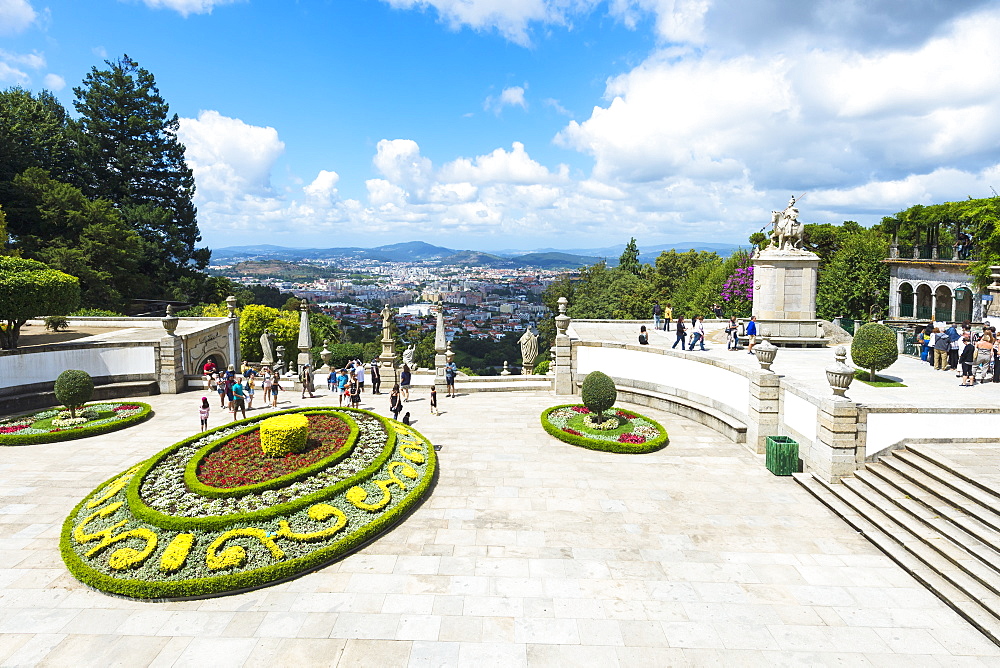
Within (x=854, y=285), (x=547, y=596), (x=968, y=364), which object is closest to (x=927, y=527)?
(x=547, y=596)

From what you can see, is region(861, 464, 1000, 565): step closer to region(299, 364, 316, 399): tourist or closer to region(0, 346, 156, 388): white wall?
region(299, 364, 316, 399): tourist

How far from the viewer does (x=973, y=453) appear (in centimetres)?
1302

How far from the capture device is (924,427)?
13.7 meters

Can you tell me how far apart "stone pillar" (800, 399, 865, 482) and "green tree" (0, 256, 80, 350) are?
3037 centimetres

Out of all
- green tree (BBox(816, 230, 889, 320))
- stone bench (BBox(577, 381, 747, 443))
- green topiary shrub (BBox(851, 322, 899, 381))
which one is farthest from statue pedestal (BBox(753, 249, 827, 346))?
green tree (BBox(816, 230, 889, 320))

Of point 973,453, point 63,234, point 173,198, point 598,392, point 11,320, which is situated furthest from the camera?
point 173,198

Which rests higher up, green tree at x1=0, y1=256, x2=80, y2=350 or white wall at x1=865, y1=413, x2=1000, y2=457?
green tree at x1=0, y1=256, x2=80, y2=350

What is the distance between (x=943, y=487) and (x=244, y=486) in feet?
51.7

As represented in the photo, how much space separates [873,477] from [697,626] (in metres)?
7.61

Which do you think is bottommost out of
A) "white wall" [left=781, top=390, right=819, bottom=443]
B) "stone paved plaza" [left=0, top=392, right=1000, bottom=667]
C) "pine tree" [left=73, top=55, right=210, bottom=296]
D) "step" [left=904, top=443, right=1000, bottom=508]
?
"stone paved plaza" [left=0, top=392, right=1000, bottom=667]

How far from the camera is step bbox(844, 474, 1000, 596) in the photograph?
9742 mm

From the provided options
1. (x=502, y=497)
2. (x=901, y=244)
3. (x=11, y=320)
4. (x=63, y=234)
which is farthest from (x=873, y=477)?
(x=63, y=234)

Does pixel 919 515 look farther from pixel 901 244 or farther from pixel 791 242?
pixel 901 244

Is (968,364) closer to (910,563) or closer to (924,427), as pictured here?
(924,427)
